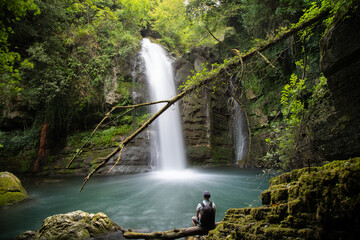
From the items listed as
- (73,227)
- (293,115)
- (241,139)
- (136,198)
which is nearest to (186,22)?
(241,139)

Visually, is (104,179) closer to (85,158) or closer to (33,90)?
(85,158)

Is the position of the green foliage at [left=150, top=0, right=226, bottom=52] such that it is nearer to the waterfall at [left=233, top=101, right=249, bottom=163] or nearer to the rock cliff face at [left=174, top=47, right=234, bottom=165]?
the rock cliff face at [left=174, top=47, right=234, bottom=165]

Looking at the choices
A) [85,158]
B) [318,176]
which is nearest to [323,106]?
[318,176]

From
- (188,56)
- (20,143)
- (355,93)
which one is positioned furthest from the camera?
(188,56)

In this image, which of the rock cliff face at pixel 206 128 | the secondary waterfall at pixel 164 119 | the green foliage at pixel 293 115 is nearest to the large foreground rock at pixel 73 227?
the green foliage at pixel 293 115

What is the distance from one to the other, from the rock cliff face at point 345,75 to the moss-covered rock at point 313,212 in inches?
71.0

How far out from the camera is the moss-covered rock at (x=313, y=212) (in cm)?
185

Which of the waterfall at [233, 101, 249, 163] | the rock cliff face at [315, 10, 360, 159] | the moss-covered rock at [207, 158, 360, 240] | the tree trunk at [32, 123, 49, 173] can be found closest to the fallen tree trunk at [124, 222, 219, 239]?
the moss-covered rock at [207, 158, 360, 240]

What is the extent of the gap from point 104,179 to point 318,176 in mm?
11278

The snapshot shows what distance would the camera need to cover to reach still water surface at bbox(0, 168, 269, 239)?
552 centimetres

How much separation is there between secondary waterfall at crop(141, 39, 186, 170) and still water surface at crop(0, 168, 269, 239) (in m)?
1.89

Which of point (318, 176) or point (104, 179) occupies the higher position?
point (318, 176)

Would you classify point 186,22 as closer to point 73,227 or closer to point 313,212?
point 73,227

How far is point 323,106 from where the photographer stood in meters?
5.14
